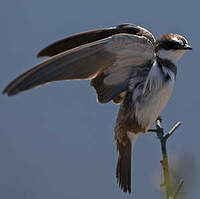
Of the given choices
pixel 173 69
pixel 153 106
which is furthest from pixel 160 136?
pixel 173 69

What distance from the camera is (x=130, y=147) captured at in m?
1.88

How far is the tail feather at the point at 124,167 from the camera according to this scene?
6.12ft

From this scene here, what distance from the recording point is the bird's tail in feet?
6.12

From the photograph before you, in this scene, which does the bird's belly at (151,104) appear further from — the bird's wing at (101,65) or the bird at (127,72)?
the bird's wing at (101,65)

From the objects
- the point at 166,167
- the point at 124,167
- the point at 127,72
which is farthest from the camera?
the point at 124,167

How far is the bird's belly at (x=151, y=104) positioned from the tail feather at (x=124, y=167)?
13 centimetres

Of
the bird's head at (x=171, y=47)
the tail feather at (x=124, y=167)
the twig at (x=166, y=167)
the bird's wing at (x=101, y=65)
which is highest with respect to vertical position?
the bird's head at (x=171, y=47)

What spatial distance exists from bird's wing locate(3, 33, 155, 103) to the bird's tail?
24 centimetres

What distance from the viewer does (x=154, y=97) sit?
1800 millimetres

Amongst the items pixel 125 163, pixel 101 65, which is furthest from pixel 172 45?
pixel 125 163

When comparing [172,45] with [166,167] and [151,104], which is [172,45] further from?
[166,167]

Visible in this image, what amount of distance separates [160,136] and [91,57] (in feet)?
1.14

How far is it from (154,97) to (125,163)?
0.99ft

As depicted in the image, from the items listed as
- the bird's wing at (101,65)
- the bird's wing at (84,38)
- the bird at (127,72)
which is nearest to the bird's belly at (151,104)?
the bird at (127,72)
